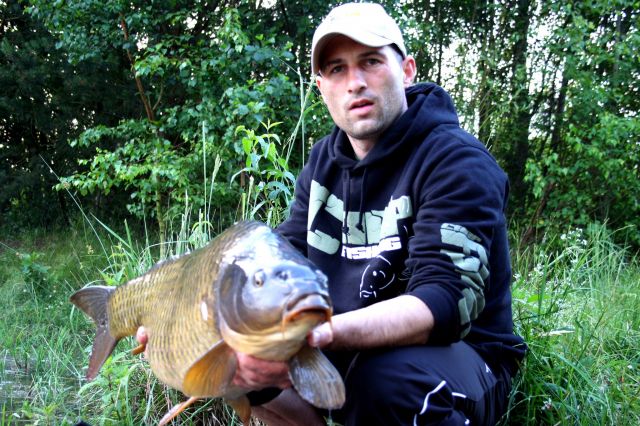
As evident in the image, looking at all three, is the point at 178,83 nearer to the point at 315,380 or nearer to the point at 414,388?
the point at 414,388

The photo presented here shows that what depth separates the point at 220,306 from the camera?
3.47ft

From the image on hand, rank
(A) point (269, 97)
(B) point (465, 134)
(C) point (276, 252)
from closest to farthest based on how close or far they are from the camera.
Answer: (C) point (276, 252), (B) point (465, 134), (A) point (269, 97)

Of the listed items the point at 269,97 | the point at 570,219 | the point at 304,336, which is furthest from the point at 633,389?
the point at 570,219

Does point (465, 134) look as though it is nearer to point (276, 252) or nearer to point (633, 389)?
point (276, 252)

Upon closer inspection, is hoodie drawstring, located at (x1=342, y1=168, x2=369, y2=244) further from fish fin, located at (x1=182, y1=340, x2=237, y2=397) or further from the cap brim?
fish fin, located at (x1=182, y1=340, x2=237, y2=397)

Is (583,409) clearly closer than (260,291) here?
No

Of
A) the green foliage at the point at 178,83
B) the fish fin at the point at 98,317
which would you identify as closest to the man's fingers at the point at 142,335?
the fish fin at the point at 98,317

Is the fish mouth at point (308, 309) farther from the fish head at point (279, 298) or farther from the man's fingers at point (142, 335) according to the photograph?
the man's fingers at point (142, 335)

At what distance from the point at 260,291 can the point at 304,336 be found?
0.32 feet

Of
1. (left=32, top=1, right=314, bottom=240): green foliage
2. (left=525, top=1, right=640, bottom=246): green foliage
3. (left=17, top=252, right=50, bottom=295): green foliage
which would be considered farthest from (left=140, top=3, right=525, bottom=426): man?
(left=525, top=1, right=640, bottom=246): green foliage

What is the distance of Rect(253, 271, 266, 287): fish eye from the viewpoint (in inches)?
37.7

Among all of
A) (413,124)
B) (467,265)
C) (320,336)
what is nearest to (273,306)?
(320,336)

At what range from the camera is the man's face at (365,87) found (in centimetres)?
171

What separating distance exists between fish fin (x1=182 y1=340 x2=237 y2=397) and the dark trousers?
1.28 ft
